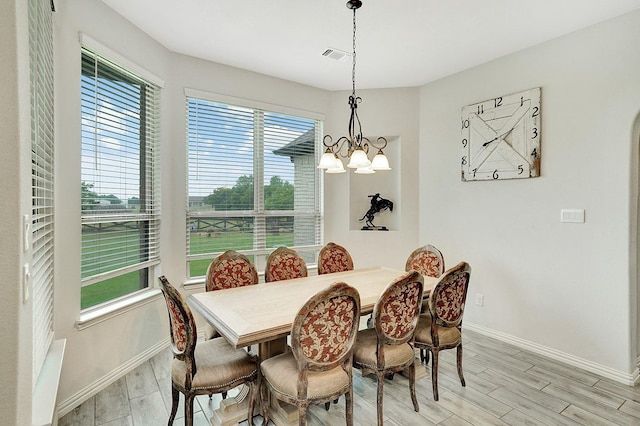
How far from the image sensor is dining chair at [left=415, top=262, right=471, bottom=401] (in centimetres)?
237

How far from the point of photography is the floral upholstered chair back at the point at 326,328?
171 centimetres

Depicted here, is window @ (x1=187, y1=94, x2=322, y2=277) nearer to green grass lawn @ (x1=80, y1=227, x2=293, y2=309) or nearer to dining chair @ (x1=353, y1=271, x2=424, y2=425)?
green grass lawn @ (x1=80, y1=227, x2=293, y2=309)

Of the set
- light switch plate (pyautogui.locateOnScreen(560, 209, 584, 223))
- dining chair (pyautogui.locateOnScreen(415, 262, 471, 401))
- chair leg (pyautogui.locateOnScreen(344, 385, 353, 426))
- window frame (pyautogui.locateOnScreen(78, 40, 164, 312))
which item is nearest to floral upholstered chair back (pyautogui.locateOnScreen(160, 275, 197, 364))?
chair leg (pyautogui.locateOnScreen(344, 385, 353, 426))

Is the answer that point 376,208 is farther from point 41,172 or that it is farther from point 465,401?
point 41,172

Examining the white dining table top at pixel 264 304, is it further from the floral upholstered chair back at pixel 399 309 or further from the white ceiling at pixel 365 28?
the white ceiling at pixel 365 28

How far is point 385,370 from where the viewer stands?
2141 millimetres

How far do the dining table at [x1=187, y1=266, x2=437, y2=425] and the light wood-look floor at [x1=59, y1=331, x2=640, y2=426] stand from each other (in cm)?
19

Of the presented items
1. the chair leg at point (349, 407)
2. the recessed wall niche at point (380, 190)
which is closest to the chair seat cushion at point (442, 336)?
the chair leg at point (349, 407)

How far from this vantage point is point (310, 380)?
1815mm

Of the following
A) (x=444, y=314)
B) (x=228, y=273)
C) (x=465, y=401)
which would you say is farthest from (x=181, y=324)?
(x=465, y=401)

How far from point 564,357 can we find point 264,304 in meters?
2.89

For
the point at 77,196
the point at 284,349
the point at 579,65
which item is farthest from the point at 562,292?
the point at 77,196

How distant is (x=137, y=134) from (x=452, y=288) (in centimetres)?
315

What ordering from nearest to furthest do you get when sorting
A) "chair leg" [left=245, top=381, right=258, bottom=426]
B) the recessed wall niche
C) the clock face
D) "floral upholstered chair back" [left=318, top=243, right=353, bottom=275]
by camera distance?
"chair leg" [left=245, top=381, right=258, bottom=426]
the clock face
"floral upholstered chair back" [left=318, top=243, right=353, bottom=275]
the recessed wall niche
